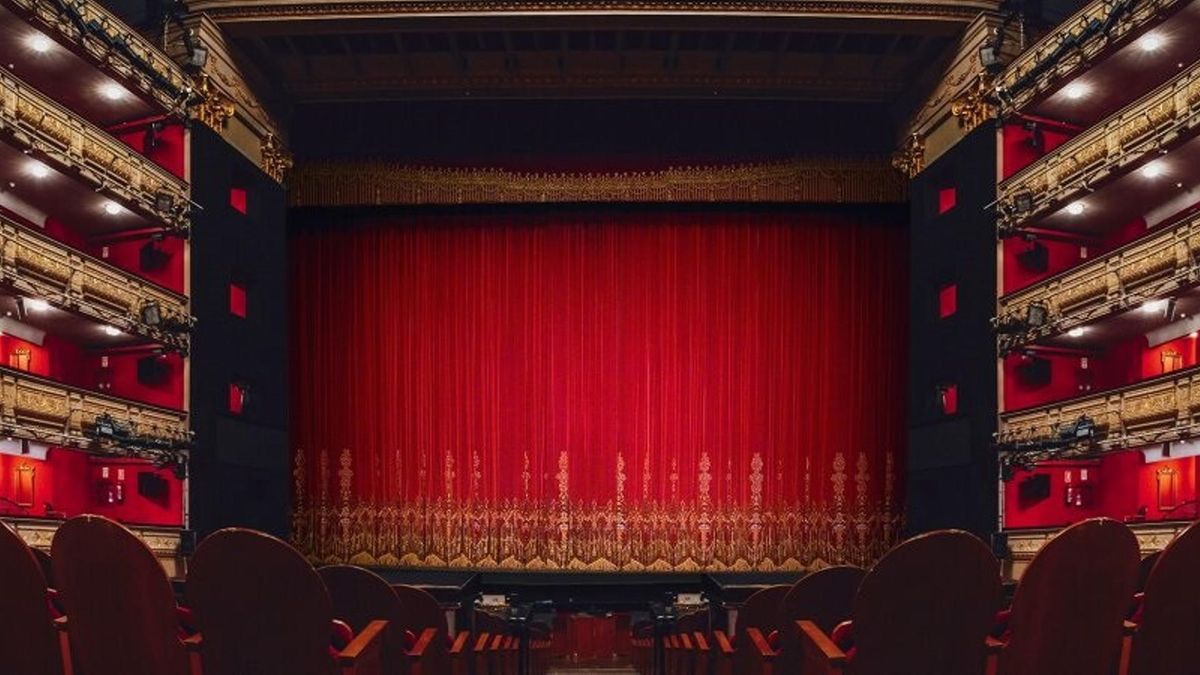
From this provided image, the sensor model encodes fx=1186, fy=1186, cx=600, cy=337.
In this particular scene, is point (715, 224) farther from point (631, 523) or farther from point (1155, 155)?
point (1155, 155)

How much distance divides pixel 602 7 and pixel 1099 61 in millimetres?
5012

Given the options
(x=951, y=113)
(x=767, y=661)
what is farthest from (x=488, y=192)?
(x=767, y=661)

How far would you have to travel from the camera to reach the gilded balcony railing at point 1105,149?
34.7 ft

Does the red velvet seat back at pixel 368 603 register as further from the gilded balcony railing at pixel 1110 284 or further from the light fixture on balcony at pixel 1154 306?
the light fixture on balcony at pixel 1154 306

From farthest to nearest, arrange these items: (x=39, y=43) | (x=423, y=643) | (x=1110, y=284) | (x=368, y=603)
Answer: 1. (x=1110, y=284)
2. (x=39, y=43)
3. (x=423, y=643)
4. (x=368, y=603)

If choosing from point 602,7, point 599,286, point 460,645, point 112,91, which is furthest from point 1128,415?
point 112,91

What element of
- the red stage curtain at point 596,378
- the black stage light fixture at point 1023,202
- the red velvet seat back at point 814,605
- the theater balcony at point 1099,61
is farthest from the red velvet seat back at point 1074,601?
the red stage curtain at point 596,378

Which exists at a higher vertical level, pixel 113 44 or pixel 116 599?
pixel 113 44

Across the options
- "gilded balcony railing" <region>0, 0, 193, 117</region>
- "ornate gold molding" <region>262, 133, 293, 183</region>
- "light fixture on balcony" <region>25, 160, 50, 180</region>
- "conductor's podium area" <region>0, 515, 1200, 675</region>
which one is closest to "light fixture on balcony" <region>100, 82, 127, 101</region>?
"gilded balcony railing" <region>0, 0, 193, 117</region>

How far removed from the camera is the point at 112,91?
12398 millimetres

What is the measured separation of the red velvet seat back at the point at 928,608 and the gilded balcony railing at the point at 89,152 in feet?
32.9

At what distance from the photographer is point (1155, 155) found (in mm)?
10906

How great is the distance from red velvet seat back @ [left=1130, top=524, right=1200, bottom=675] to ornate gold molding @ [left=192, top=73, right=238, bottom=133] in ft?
38.7

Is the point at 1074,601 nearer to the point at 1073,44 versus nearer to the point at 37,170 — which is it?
the point at 1073,44
